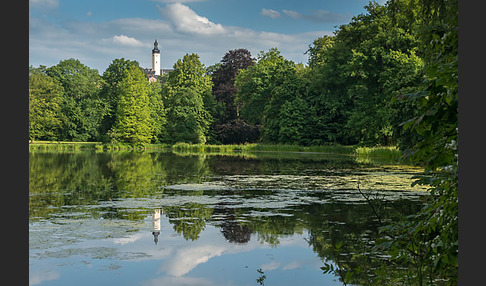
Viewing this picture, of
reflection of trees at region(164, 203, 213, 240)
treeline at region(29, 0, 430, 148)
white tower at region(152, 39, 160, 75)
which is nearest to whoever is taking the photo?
reflection of trees at region(164, 203, 213, 240)

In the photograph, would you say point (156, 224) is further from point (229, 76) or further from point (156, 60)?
point (156, 60)

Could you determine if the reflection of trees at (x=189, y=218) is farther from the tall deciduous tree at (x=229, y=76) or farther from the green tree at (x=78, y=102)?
the tall deciduous tree at (x=229, y=76)

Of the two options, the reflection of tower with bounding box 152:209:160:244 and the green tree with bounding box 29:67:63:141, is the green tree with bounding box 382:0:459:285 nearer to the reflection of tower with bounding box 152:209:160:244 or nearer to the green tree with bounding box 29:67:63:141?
the reflection of tower with bounding box 152:209:160:244

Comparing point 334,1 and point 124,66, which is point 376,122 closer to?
point 334,1

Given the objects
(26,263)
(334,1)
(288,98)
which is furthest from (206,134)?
(26,263)

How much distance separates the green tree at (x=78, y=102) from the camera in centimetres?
6481

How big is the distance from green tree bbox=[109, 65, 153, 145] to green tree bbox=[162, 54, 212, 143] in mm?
3252

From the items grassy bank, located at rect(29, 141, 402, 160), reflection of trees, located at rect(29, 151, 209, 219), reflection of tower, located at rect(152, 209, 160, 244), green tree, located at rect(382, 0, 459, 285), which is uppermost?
green tree, located at rect(382, 0, 459, 285)

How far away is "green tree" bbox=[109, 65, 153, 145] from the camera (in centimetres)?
5897

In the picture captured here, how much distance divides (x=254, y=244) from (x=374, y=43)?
3419 centimetres

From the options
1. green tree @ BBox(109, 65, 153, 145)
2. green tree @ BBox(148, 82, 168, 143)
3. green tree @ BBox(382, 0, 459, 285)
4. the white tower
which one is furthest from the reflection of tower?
the white tower

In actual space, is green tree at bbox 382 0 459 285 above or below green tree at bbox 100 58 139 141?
below

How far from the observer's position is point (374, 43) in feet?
128

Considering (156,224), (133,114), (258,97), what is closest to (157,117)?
(133,114)
